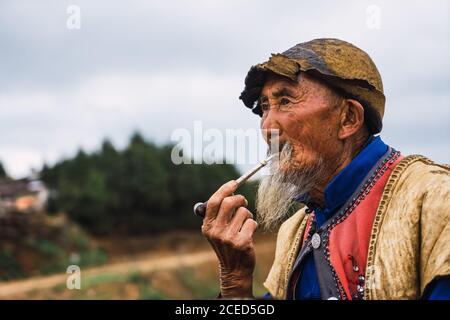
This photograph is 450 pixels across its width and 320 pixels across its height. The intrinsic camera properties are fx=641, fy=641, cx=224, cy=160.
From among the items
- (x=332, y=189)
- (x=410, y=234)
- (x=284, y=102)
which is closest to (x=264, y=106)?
(x=284, y=102)

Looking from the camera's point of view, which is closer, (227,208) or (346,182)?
(227,208)

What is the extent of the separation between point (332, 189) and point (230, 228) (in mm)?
484

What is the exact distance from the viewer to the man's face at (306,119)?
2.80 meters

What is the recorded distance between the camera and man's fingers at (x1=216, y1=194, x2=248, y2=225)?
2.62 meters

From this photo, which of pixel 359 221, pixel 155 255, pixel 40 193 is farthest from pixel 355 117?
pixel 155 255

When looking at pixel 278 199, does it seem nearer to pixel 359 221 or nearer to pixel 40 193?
pixel 359 221

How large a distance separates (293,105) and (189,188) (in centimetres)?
3675

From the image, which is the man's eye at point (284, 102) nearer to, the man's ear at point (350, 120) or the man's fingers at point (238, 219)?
the man's ear at point (350, 120)

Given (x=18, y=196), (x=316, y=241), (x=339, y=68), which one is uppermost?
(x=339, y=68)

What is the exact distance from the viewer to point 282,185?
2916 millimetres

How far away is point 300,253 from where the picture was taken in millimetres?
2973

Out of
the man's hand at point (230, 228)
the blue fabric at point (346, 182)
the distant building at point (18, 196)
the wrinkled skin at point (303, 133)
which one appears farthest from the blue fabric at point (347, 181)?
the distant building at point (18, 196)

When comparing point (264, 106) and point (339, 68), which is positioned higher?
point (339, 68)

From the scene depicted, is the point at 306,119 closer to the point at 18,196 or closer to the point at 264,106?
the point at 264,106
